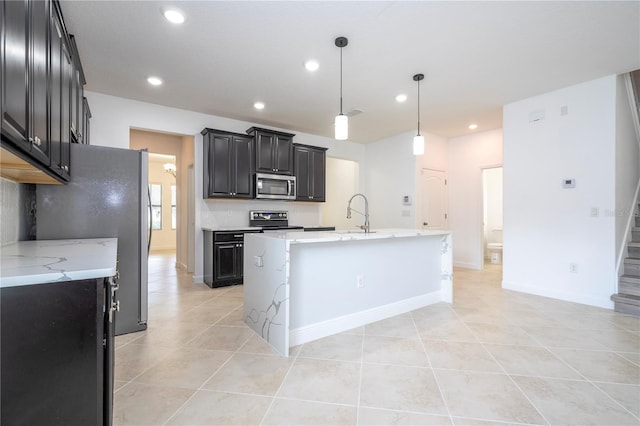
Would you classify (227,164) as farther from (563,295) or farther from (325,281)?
(563,295)

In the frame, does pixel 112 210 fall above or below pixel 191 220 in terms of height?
above

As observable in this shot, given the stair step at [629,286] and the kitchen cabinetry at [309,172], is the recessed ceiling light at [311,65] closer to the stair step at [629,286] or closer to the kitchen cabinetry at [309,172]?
the kitchen cabinetry at [309,172]

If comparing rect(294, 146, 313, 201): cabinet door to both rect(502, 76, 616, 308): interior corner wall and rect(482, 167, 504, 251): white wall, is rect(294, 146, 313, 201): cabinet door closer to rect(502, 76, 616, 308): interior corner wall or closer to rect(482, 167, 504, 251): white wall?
rect(502, 76, 616, 308): interior corner wall

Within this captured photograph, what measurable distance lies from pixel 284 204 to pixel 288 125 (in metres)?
1.53

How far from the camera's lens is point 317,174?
18.9ft

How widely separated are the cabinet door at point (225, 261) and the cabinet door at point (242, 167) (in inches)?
34.8

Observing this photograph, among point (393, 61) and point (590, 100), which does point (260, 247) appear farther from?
point (590, 100)

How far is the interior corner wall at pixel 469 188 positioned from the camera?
5.68 meters

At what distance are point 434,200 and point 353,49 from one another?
4023 millimetres

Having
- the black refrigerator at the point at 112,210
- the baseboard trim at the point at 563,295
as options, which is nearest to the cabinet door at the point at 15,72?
the black refrigerator at the point at 112,210

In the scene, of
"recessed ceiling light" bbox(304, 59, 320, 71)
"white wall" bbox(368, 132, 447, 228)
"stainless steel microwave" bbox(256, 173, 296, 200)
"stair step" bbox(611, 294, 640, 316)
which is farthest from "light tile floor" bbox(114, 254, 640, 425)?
"white wall" bbox(368, 132, 447, 228)

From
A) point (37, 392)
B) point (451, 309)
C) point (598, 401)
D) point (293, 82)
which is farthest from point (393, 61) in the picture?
point (37, 392)

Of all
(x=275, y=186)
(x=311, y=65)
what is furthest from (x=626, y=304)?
(x=275, y=186)

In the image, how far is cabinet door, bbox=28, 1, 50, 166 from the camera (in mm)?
1363
